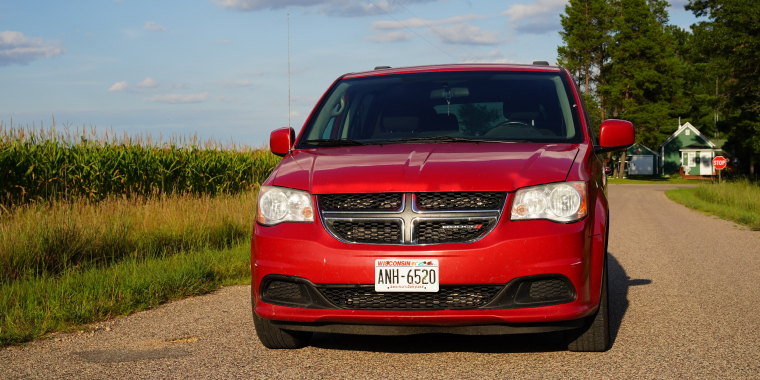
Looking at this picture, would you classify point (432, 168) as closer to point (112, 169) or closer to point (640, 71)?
point (112, 169)

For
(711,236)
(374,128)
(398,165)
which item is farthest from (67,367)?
(711,236)

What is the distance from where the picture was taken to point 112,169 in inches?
586

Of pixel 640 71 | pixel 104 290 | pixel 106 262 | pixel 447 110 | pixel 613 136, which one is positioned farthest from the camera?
pixel 640 71

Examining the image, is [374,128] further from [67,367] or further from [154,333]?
[67,367]

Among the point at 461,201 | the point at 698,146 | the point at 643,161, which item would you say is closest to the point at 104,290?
the point at 461,201

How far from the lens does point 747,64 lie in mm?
36656

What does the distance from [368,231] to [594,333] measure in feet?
4.93

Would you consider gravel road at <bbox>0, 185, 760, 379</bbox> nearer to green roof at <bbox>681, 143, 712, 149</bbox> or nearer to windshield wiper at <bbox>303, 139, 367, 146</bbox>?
windshield wiper at <bbox>303, 139, 367, 146</bbox>

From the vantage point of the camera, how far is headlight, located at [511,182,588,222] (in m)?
4.00

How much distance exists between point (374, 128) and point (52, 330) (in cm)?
272

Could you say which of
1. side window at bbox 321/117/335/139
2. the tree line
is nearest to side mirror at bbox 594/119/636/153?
side window at bbox 321/117/335/139

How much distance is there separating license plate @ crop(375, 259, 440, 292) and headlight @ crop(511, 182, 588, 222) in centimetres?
52

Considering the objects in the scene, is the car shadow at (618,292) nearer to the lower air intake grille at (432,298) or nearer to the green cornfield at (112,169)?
the lower air intake grille at (432,298)

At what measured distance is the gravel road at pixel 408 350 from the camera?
4.15 meters
